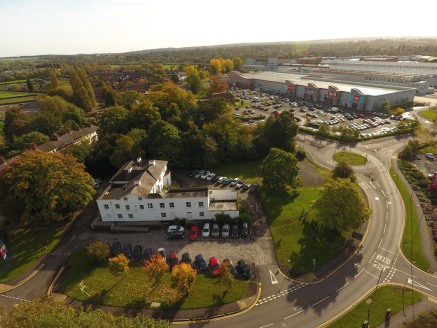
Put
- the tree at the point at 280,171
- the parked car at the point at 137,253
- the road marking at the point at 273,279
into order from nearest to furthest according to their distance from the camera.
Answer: the road marking at the point at 273,279 < the parked car at the point at 137,253 < the tree at the point at 280,171

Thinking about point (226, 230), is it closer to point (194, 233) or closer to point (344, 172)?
point (194, 233)

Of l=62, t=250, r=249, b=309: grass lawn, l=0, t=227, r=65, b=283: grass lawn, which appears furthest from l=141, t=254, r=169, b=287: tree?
l=0, t=227, r=65, b=283: grass lawn

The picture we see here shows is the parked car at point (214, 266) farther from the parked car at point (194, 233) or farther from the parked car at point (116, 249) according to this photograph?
the parked car at point (116, 249)

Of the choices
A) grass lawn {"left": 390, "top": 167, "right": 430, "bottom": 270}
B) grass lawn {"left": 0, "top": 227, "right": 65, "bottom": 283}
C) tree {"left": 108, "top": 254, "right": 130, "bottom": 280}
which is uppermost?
tree {"left": 108, "top": 254, "right": 130, "bottom": 280}

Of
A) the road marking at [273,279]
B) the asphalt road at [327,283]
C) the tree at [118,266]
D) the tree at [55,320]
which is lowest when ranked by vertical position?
the road marking at [273,279]

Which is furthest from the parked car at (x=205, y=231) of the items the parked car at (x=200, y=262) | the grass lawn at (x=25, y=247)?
the grass lawn at (x=25, y=247)

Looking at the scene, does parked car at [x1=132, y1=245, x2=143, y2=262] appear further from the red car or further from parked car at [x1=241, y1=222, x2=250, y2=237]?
parked car at [x1=241, y1=222, x2=250, y2=237]
